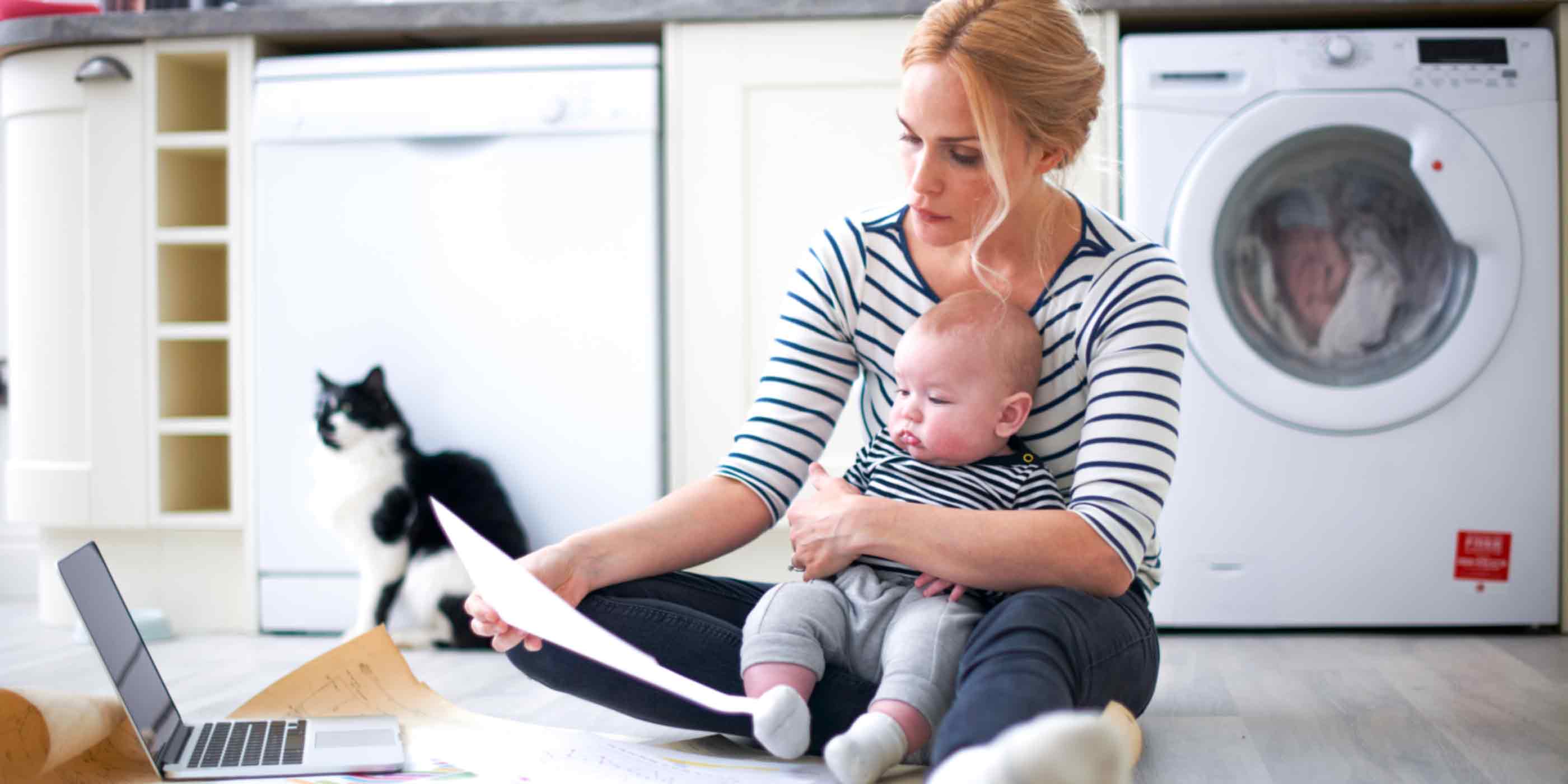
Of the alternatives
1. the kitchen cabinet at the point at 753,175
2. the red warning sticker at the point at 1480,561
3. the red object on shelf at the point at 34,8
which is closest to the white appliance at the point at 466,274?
the kitchen cabinet at the point at 753,175

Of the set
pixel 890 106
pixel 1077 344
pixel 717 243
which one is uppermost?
pixel 890 106

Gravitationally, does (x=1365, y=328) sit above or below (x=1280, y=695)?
above

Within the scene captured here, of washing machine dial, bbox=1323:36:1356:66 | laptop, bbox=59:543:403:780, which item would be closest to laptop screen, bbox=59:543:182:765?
laptop, bbox=59:543:403:780

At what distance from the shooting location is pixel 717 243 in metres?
2.11

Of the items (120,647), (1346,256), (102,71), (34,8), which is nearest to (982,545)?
(120,647)

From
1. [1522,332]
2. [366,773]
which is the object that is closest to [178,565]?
[366,773]

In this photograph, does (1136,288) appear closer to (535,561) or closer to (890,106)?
(535,561)

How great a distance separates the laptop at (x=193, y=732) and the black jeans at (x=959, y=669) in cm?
15

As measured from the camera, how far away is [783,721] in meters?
0.97

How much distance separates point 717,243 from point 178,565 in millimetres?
1077

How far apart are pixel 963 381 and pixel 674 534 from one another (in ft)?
1.00

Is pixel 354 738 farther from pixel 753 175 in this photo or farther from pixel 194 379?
pixel 194 379

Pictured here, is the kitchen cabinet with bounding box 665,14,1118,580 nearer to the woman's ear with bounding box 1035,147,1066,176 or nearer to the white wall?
the woman's ear with bounding box 1035,147,1066,176

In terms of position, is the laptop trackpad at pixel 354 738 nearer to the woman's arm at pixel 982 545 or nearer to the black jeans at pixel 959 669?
the black jeans at pixel 959 669
